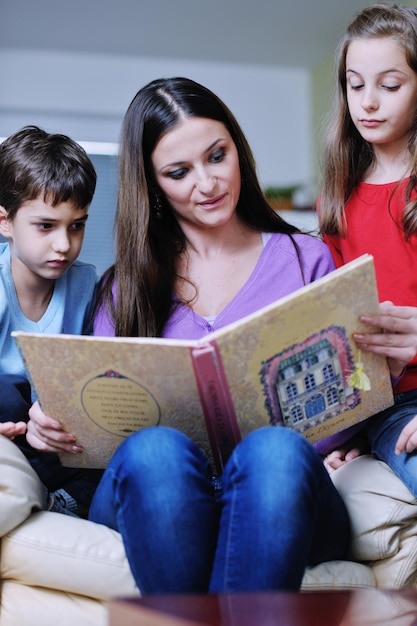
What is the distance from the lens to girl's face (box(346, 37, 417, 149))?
149 cm

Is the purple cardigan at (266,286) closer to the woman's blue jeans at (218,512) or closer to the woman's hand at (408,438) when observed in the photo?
the woman's hand at (408,438)

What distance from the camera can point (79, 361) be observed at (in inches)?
47.3

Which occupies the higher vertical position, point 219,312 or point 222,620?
point 219,312

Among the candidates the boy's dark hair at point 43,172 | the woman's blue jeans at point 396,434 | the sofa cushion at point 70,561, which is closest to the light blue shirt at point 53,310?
the boy's dark hair at point 43,172

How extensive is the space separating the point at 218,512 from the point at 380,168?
0.78m

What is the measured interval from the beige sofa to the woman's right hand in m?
0.06

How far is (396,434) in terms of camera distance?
139 centimetres

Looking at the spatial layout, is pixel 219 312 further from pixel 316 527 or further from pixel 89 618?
pixel 89 618

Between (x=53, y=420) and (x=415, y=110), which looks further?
(x=415, y=110)

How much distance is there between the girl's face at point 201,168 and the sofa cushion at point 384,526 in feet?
1.82

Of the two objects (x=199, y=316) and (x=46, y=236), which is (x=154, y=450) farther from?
(x=46, y=236)

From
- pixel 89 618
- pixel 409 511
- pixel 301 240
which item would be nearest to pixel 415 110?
pixel 301 240

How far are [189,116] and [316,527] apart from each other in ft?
2.51

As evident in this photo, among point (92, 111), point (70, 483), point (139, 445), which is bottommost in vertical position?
point (70, 483)
